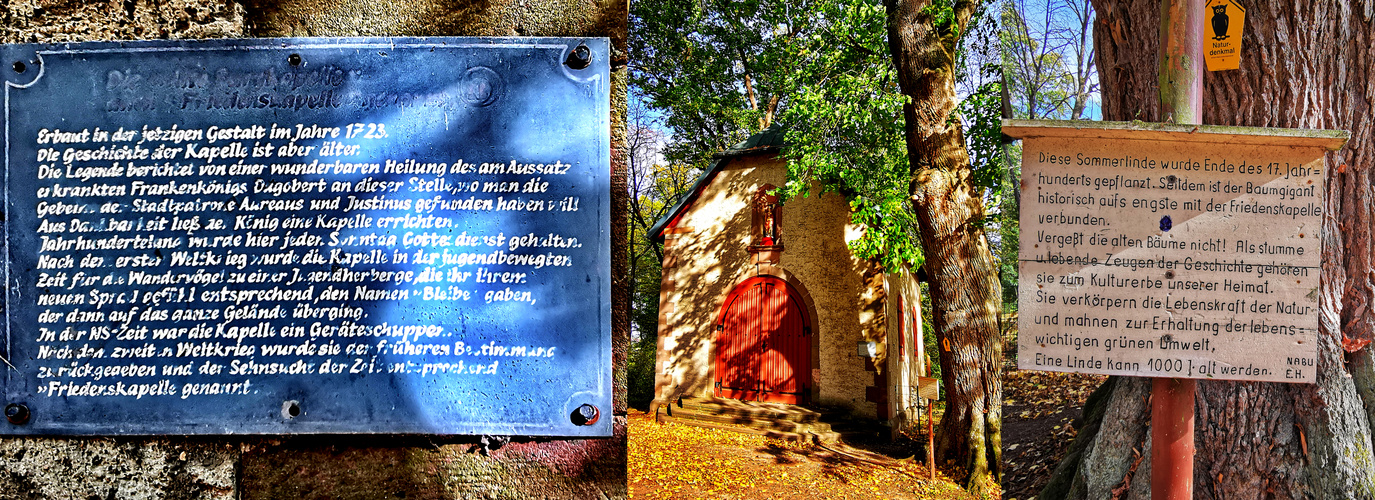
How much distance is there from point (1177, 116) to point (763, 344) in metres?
13.5

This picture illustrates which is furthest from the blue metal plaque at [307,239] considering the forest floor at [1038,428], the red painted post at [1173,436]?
the forest floor at [1038,428]

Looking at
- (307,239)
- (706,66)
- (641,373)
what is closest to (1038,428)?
(307,239)

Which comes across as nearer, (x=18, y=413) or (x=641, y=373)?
(x=18, y=413)

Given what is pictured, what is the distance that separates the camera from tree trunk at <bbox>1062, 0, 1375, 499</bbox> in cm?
259

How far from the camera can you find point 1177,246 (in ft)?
7.15

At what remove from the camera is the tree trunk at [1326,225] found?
2.59 metres

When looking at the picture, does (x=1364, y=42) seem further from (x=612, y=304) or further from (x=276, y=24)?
(x=276, y=24)

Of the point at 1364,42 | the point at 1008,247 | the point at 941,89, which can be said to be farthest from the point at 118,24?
the point at 1008,247

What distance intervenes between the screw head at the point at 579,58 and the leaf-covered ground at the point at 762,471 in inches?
296

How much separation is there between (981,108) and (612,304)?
830 cm

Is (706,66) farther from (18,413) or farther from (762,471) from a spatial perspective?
(18,413)

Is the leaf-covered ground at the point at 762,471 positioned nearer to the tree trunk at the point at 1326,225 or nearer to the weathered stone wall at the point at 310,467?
the weathered stone wall at the point at 310,467

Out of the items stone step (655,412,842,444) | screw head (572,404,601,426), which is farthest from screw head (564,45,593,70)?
stone step (655,412,842,444)

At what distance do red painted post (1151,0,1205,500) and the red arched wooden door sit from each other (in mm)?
12938
